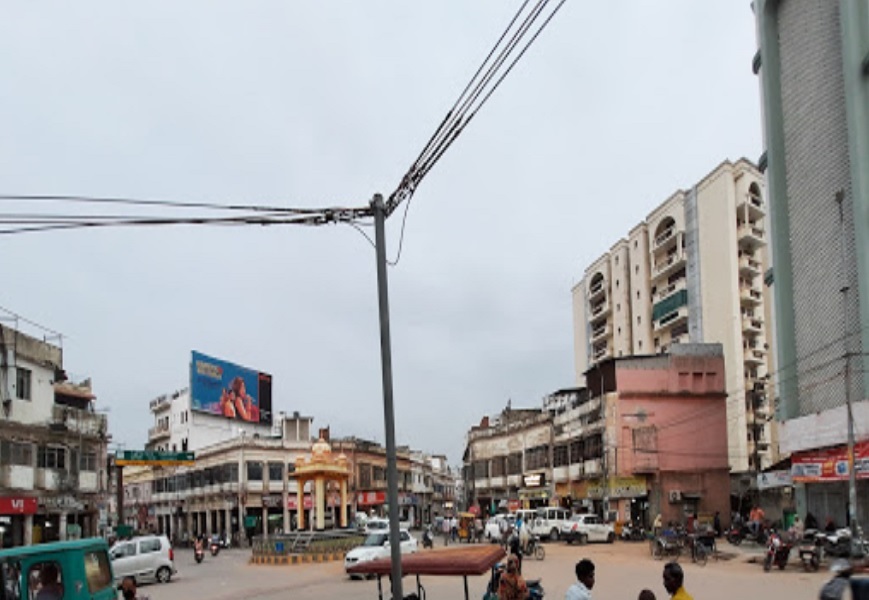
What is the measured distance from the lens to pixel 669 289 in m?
73.6

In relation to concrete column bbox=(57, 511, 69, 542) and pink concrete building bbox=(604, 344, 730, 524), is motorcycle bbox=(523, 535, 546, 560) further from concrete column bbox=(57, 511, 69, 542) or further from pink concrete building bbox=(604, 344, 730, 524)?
concrete column bbox=(57, 511, 69, 542)

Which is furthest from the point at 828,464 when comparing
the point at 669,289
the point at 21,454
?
the point at 669,289

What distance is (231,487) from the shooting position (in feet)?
244

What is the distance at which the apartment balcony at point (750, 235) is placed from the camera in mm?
65250

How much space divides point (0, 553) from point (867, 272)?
29.0m

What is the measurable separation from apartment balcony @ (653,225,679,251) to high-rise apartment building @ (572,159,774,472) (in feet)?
0.28

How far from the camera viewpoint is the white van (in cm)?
4775

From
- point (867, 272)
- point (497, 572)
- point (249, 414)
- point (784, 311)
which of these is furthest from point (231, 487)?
point (497, 572)

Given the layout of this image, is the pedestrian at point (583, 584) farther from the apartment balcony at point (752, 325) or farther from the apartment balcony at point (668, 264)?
the apartment balcony at point (668, 264)

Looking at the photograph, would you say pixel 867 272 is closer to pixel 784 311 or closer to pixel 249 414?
pixel 784 311

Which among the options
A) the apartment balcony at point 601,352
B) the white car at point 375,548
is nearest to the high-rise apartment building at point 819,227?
the white car at point 375,548

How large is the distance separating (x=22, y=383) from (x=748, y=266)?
158 feet

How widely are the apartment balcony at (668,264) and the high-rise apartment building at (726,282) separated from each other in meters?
0.09

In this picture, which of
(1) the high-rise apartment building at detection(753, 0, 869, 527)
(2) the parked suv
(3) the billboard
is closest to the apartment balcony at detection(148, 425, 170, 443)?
(3) the billboard
